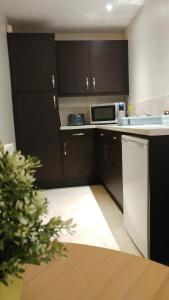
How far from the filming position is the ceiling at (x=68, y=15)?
121 inches

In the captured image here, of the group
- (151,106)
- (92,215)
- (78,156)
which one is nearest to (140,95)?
(151,106)

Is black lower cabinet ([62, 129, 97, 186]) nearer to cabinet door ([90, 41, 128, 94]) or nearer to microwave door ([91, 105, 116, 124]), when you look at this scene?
microwave door ([91, 105, 116, 124])

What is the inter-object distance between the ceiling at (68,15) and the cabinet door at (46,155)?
165cm

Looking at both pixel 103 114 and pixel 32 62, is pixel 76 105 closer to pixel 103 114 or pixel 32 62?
pixel 103 114

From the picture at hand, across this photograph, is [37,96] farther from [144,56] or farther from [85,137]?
[144,56]

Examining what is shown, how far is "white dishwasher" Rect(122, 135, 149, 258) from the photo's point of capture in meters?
1.59

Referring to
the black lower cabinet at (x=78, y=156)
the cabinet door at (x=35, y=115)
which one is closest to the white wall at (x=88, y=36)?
the cabinet door at (x=35, y=115)

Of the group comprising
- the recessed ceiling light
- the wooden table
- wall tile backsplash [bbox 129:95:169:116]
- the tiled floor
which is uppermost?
the recessed ceiling light

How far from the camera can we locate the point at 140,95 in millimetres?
3475

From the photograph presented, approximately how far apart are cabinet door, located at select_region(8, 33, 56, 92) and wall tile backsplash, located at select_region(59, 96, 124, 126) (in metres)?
0.59

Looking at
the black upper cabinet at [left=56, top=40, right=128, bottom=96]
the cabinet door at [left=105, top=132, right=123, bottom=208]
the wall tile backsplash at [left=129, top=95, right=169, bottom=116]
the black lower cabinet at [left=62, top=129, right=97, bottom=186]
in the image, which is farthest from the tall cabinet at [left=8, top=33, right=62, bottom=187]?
the wall tile backsplash at [left=129, top=95, right=169, bottom=116]

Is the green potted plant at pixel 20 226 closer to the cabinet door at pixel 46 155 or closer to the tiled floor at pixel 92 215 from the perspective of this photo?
the tiled floor at pixel 92 215

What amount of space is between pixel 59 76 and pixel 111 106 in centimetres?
93

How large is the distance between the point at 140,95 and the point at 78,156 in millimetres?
1274
